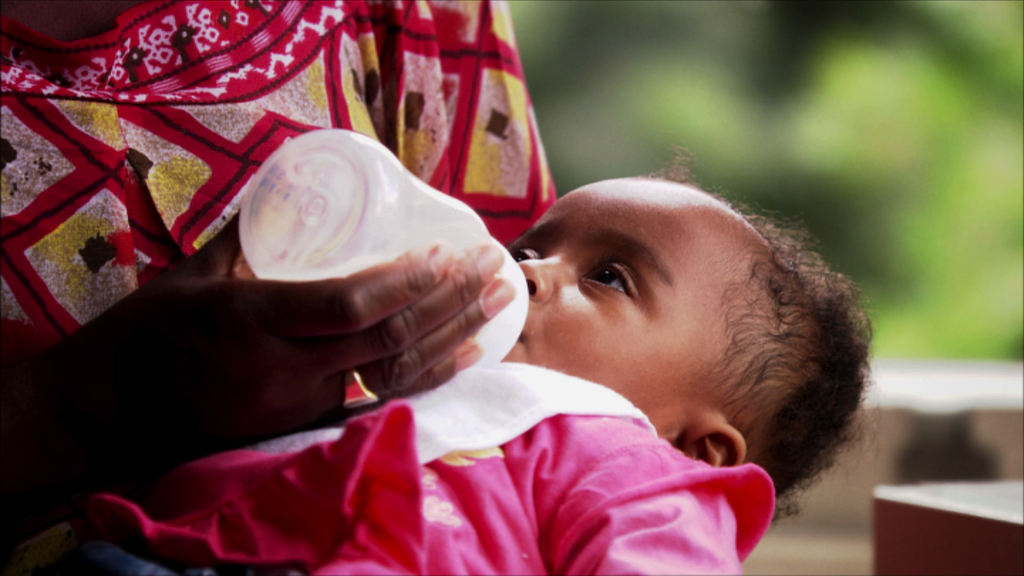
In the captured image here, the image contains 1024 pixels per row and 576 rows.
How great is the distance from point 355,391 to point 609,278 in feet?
1.60

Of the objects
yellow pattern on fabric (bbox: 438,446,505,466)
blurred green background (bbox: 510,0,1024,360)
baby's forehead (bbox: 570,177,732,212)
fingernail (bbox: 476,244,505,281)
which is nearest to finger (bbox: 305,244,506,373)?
fingernail (bbox: 476,244,505,281)

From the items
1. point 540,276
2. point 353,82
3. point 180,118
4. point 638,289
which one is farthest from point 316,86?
point 638,289

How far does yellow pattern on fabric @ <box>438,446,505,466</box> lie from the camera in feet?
2.73

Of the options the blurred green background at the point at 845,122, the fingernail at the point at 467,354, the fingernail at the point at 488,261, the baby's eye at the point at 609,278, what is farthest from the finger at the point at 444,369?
the blurred green background at the point at 845,122

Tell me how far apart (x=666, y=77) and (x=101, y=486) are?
2320 mm

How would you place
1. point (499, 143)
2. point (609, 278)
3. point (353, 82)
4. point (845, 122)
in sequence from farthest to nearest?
point (845, 122), point (499, 143), point (353, 82), point (609, 278)

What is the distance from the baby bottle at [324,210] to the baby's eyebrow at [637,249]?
1.44 feet

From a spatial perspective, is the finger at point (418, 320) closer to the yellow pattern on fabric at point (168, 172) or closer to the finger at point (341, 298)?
the finger at point (341, 298)

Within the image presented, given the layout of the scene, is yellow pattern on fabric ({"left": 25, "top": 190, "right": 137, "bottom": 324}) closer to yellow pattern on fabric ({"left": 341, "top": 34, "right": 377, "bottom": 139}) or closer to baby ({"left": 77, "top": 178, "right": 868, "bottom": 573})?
baby ({"left": 77, "top": 178, "right": 868, "bottom": 573})

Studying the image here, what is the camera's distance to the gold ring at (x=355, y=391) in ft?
2.48

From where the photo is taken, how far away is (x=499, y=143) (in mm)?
1501

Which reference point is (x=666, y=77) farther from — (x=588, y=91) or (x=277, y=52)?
(x=277, y=52)

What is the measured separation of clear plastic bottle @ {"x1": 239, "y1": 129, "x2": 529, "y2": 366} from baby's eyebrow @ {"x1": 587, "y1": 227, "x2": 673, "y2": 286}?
44cm

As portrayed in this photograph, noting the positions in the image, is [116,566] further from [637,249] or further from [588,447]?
[637,249]
